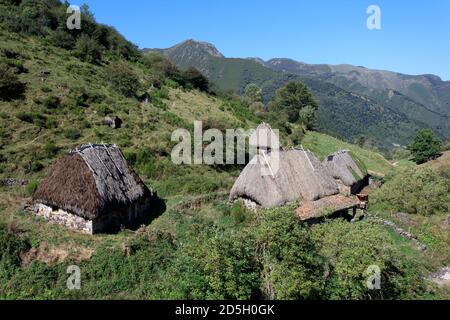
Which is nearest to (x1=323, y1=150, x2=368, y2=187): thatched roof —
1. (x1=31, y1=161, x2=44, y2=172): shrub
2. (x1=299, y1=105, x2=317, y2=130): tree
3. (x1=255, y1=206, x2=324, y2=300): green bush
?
(x1=255, y1=206, x2=324, y2=300): green bush

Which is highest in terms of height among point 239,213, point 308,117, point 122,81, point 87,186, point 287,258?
point 122,81

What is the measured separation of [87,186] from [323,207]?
1198 cm

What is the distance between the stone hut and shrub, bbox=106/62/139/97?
20251mm

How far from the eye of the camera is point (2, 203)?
19312mm

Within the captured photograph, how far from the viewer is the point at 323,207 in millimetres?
21938

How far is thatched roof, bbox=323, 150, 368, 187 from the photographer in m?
30.9

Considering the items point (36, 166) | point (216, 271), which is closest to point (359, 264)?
point (216, 271)

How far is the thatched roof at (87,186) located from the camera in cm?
1769

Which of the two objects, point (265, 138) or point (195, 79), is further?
point (195, 79)

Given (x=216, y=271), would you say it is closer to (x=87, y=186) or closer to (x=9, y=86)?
(x=87, y=186)

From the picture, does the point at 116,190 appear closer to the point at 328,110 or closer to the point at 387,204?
the point at 387,204

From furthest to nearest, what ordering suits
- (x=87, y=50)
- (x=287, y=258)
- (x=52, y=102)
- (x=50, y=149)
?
(x=87, y=50) < (x=52, y=102) < (x=50, y=149) < (x=287, y=258)

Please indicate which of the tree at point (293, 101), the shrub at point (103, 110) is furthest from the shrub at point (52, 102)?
the tree at point (293, 101)

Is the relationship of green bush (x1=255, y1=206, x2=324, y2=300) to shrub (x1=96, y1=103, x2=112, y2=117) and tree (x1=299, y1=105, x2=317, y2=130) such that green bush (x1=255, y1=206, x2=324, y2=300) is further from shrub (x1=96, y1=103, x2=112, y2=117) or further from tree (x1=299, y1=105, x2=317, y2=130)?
tree (x1=299, y1=105, x2=317, y2=130)
